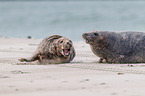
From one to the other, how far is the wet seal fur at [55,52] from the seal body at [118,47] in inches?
20.7

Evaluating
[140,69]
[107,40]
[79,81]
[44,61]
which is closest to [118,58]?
[107,40]

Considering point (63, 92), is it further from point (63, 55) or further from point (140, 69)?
point (63, 55)

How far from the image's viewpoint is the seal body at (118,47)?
25.1ft

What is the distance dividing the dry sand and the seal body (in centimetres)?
45

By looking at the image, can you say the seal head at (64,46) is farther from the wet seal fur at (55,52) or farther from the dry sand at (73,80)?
the dry sand at (73,80)

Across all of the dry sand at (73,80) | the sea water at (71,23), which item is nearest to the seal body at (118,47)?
the dry sand at (73,80)

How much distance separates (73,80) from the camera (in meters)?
5.50

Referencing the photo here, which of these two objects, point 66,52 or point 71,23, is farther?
point 71,23

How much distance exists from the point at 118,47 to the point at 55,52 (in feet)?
4.62

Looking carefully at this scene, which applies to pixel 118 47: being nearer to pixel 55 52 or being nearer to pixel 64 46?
pixel 64 46

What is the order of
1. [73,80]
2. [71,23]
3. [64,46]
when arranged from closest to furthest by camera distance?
[73,80]
[64,46]
[71,23]

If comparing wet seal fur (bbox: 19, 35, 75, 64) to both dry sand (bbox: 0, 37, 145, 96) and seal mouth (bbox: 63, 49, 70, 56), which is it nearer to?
seal mouth (bbox: 63, 49, 70, 56)

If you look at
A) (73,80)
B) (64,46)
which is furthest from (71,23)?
(73,80)

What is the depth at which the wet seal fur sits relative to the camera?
7.50 metres
